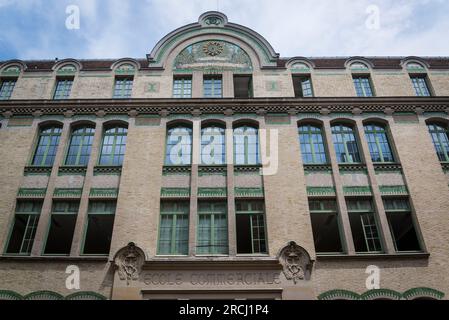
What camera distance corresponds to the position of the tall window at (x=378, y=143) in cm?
1611

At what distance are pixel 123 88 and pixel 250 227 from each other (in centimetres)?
908

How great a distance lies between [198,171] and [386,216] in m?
7.43

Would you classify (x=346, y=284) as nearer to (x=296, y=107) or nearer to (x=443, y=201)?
(x=443, y=201)

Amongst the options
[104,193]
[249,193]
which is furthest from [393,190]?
[104,193]

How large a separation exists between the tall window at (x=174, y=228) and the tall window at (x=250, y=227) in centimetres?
200

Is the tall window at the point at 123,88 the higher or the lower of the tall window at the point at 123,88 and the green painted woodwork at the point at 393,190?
the higher

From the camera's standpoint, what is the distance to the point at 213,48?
19.3 m

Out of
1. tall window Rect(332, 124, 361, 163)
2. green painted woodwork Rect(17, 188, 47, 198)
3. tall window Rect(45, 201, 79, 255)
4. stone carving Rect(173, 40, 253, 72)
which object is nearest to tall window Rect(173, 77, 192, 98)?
stone carving Rect(173, 40, 253, 72)

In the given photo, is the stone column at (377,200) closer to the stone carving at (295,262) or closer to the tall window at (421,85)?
the stone carving at (295,262)

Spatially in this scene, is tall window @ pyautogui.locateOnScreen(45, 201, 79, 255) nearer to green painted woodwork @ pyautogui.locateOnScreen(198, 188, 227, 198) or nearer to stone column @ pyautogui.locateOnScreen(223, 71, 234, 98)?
green painted woodwork @ pyautogui.locateOnScreen(198, 188, 227, 198)

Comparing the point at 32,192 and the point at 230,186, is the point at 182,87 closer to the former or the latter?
the point at 230,186

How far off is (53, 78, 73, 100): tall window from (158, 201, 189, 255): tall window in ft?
24.9

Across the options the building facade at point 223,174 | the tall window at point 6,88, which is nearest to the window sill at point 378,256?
the building facade at point 223,174

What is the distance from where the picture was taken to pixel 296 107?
671 inches
